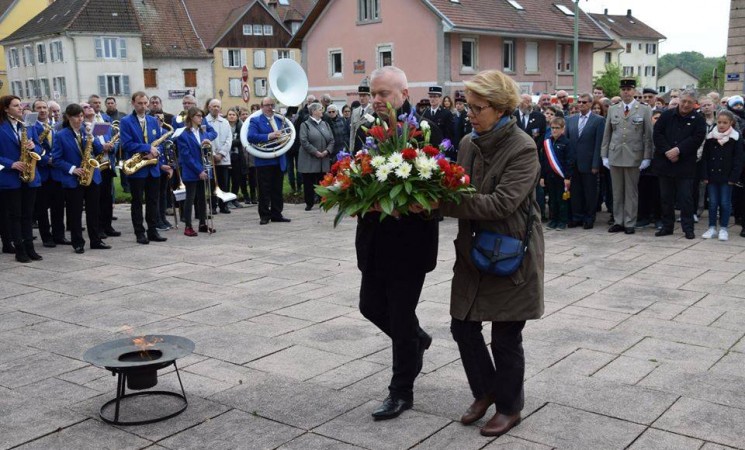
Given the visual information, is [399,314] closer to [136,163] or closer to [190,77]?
[136,163]

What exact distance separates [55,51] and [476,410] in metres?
61.7

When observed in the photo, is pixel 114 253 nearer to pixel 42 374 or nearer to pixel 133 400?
pixel 42 374

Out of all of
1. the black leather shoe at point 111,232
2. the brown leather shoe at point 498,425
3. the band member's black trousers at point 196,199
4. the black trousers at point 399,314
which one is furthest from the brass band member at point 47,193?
the brown leather shoe at point 498,425

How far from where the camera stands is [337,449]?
4262 millimetres

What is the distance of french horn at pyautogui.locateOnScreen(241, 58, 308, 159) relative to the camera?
12836 millimetres

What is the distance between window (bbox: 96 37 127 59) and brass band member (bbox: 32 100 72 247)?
50.8 metres

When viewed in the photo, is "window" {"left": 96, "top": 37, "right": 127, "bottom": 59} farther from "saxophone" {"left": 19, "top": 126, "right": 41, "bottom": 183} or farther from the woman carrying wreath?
the woman carrying wreath

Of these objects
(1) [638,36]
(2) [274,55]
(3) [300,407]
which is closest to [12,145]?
(3) [300,407]

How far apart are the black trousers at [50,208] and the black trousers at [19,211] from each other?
74cm

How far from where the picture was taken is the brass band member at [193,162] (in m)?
11.9

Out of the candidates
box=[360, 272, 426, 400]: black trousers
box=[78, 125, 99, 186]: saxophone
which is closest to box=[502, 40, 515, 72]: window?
box=[78, 125, 99, 186]: saxophone

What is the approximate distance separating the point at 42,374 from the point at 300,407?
2.04 m

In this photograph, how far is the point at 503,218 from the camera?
4.12 meters

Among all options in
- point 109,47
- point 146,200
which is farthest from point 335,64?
point 146,200
